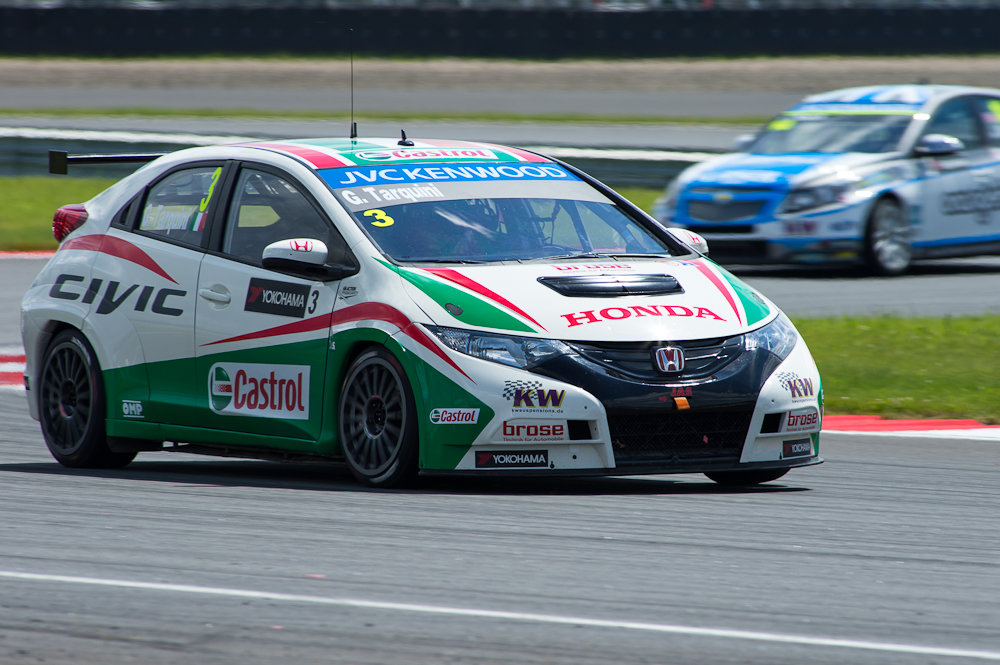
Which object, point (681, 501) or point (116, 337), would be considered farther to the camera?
point (116, 337)

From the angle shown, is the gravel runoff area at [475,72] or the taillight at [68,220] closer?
the taillight at [68,220]

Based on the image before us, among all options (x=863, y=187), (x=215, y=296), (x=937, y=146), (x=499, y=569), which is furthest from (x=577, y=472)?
(x=937, y=146)

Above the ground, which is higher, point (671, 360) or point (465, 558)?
point (671, 360)

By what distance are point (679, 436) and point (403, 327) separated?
1.18 metres

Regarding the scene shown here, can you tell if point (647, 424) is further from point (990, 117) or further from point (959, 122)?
point (990, 117)

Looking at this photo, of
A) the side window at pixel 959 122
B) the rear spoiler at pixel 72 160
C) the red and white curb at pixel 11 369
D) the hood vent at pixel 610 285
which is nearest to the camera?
the hood vent at pixel 610 285

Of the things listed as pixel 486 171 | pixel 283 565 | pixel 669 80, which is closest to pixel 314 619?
pixel 283 565

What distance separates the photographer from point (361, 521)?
6605 mm

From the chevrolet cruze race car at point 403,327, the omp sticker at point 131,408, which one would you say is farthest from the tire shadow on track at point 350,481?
the omp sticker at point 131,408

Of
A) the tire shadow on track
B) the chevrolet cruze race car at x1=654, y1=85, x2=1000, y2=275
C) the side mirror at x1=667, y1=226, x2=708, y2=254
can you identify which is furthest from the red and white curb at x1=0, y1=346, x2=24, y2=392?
the chevrolet cruze race car at x1=654, y1=85, x2=1000, y2=275

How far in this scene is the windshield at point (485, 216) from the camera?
7699 millimetres

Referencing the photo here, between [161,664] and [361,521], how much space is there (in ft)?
6.71

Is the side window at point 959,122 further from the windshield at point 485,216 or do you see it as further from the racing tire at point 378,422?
the racing tire at point 378,422

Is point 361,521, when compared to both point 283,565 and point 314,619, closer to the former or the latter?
point 283,565
